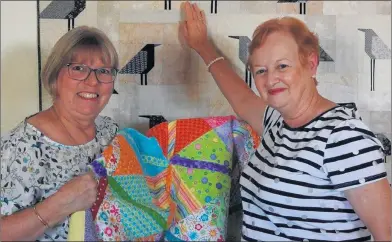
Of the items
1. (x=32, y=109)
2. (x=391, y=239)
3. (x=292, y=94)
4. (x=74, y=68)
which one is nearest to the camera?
(x=391, y=239)

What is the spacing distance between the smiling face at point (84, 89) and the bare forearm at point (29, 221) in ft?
0.70

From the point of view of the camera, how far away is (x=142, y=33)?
1.27 m

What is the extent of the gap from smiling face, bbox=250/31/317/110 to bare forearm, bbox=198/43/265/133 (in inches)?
8.6

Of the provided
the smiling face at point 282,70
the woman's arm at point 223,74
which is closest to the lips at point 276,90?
the smiling face at point 282,70

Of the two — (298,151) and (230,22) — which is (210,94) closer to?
(230,22)

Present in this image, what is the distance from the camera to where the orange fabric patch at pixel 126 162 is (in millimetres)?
1035

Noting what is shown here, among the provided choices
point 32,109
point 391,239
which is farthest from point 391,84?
point 32,109

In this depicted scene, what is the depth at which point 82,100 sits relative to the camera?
3.51ft

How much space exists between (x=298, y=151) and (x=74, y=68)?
0.50 meters

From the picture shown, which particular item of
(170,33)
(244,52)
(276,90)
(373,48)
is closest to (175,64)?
(170,33)

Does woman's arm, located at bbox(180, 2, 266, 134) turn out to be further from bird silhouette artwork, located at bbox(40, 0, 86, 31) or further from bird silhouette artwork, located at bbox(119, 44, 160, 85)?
bird silhouette artwork, located at bbox(40, 0, 86, 31)

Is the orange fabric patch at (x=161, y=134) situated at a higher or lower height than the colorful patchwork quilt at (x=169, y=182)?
higher

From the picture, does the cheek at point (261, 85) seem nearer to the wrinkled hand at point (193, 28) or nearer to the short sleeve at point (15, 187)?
the wrinkled hand at point (193, 28)

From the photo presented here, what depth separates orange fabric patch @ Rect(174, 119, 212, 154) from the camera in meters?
1.14
